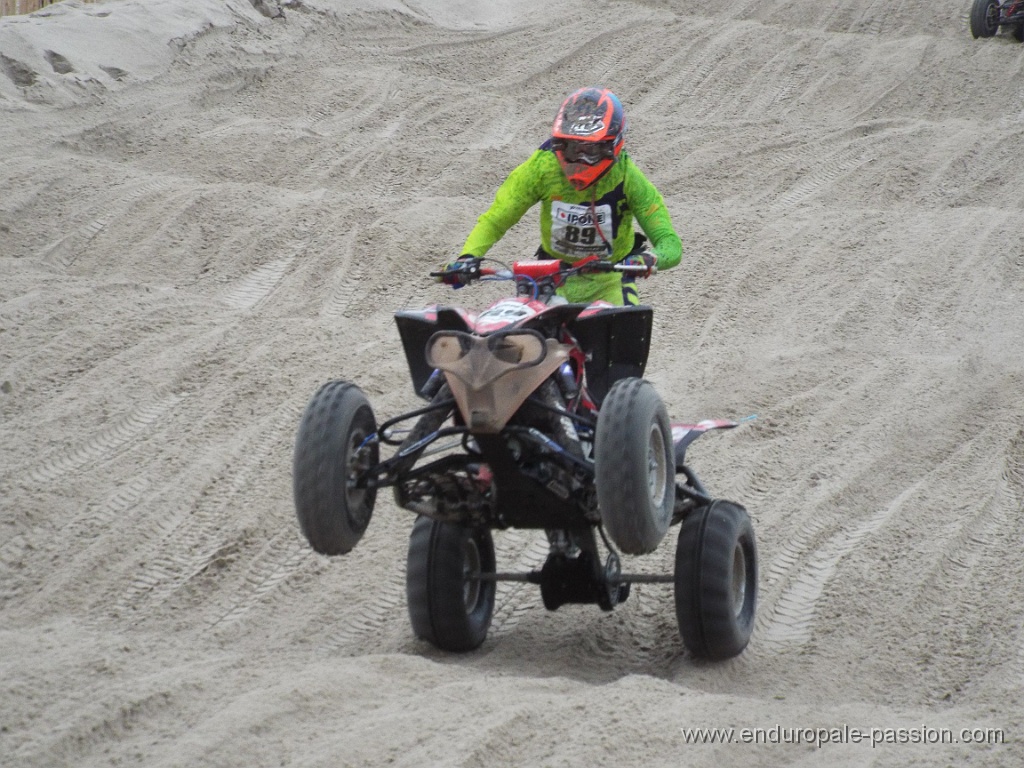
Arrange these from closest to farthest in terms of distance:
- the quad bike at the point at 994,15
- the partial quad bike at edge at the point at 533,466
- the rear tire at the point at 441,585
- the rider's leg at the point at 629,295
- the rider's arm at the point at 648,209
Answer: the partial quad bike at edge at the point at 533,466 → the rear tire at the point at 441,585 → the rider's arm at the point at 648,209 → the rider's leg at the point at 629,295 → the quad bike at the point at 994,15

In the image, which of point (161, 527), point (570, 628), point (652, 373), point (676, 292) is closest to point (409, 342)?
point (570, 628)

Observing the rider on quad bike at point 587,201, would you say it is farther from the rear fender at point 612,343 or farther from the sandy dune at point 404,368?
the sandy dune at point 404,368

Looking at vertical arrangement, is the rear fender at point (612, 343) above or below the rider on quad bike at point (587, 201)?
below

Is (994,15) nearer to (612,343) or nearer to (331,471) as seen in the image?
(612,343)

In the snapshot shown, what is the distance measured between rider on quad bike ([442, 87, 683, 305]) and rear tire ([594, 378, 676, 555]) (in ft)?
4.53

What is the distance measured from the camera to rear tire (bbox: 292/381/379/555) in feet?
14.9

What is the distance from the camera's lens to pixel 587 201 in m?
6.03

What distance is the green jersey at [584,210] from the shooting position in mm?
5961

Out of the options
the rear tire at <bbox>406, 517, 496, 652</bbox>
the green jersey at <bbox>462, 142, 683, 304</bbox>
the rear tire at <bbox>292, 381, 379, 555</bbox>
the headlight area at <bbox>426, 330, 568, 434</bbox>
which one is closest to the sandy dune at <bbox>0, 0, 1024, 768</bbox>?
the rear tire at <bbox>406, 517, 496, 652</bbox>

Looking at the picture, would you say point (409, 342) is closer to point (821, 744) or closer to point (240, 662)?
point (240, 662)

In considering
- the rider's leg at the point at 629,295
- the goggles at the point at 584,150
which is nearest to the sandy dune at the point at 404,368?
the rider's leg at the point at 629,295

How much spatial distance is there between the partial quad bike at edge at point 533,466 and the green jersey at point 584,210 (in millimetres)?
677

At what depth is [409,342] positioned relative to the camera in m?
5.12

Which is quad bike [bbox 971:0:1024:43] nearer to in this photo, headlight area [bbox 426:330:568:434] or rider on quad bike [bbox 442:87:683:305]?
rider on quad bike [bbox 442:87:683:305]
